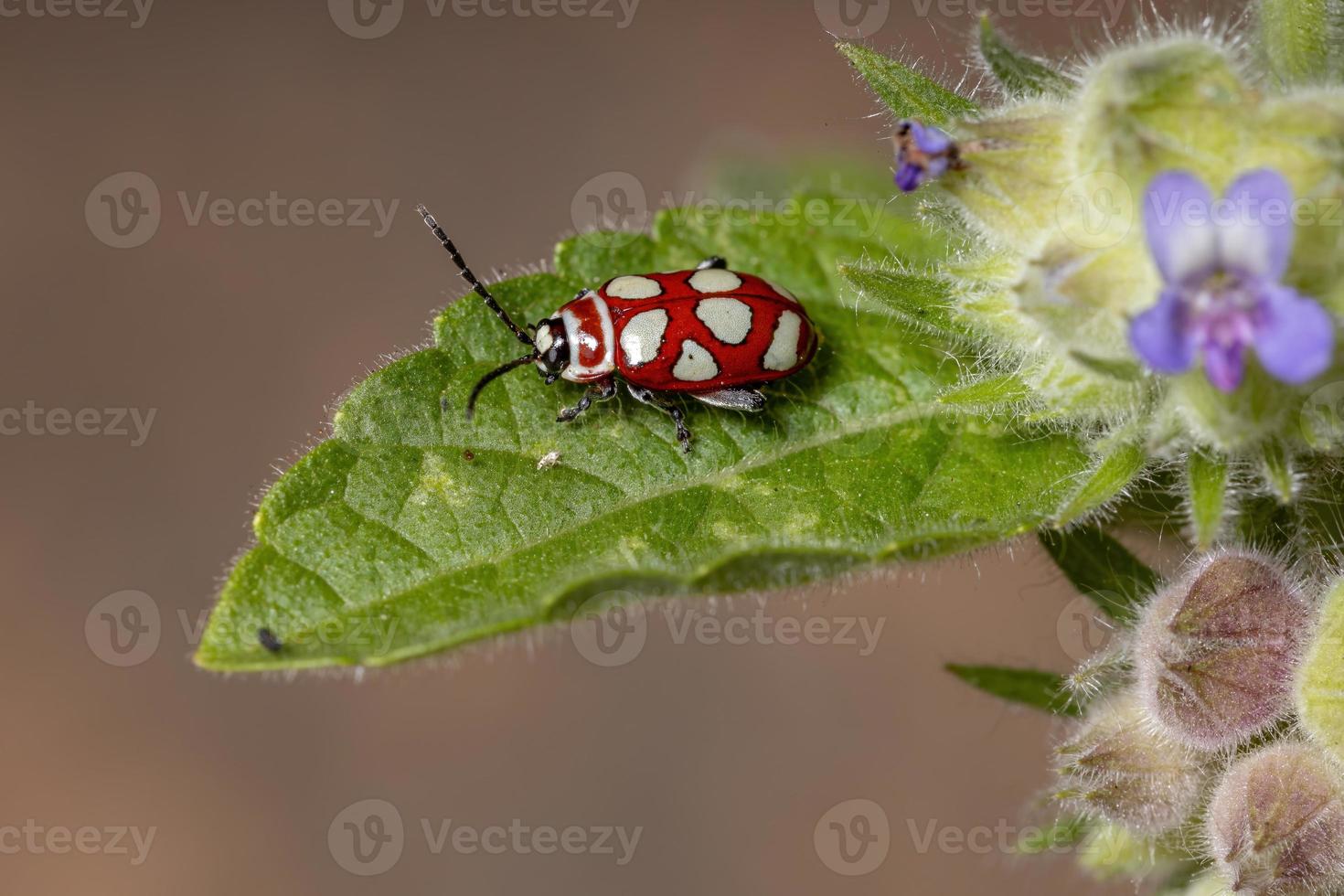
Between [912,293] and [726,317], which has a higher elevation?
[726,317]

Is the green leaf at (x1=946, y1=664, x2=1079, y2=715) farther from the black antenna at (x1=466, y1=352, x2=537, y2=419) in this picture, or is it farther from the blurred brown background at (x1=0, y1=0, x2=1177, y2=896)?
the blurred brown background at (x1=0, y1=0, x2=1177, y2=896)

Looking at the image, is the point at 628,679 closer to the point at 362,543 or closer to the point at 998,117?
the point at 362,543

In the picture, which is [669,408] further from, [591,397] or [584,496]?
[584,496]

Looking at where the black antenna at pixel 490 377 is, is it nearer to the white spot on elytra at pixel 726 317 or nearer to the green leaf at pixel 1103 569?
the white spot on elytra at pixel 726 317

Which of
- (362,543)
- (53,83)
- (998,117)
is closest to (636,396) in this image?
(362,543)

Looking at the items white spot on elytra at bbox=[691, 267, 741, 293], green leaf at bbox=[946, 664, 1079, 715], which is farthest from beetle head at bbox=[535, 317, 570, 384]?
Answer: green leaf at bbox=[946, 664, 1079, 715]

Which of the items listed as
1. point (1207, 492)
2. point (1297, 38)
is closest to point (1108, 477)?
point (1207, 492)

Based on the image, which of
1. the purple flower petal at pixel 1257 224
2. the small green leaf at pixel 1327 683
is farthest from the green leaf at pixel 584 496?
the purple flower petal at pixel 1257 224
